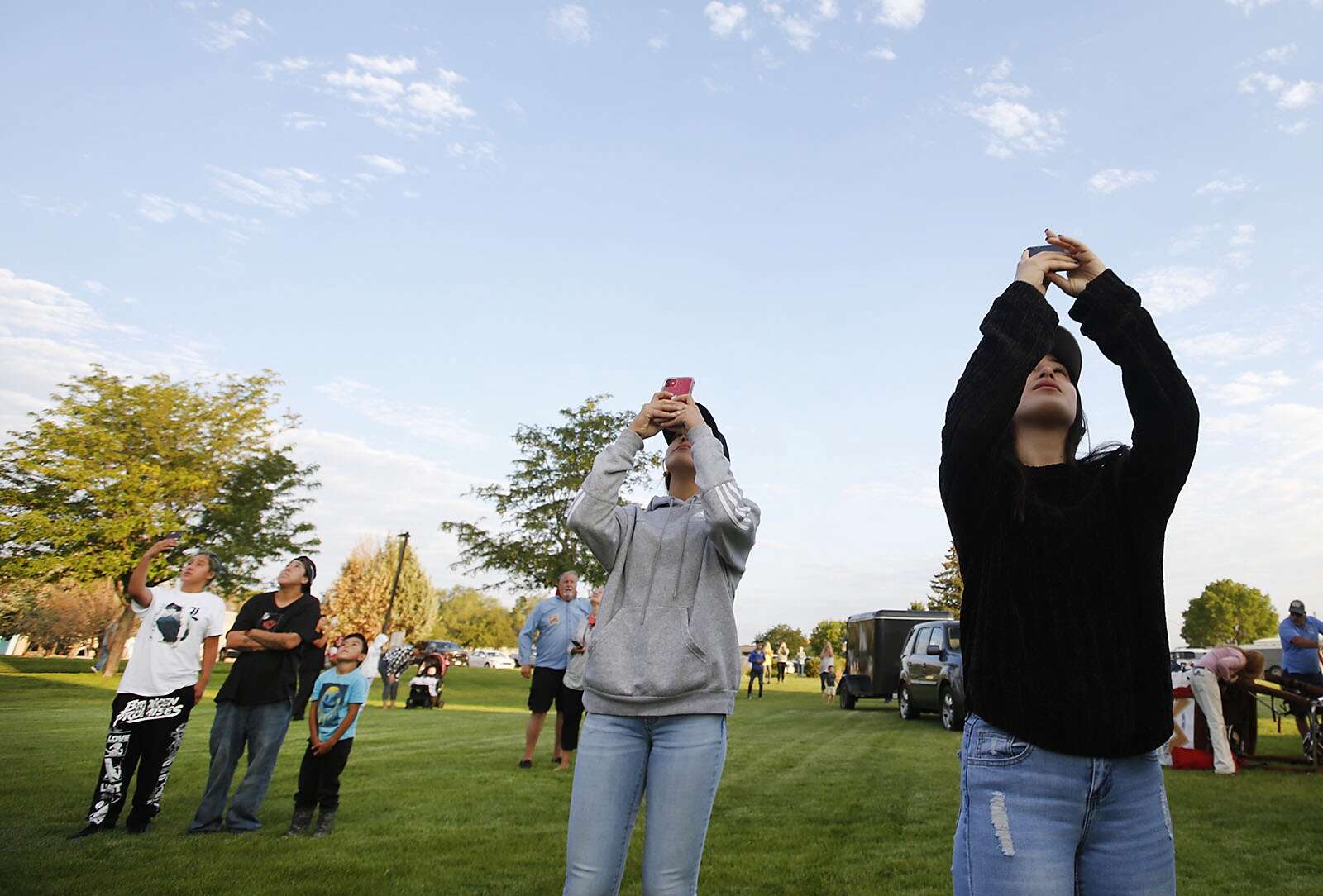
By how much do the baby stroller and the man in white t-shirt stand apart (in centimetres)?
1611

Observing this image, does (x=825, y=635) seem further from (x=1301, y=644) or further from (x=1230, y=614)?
(x=1301, y=644)

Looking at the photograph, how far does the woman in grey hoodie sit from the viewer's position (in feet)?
8.94

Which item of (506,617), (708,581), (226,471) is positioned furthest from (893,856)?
(506,617)

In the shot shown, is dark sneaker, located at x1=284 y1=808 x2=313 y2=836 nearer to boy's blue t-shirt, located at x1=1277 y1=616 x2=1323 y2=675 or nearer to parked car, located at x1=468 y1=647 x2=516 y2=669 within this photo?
boy's blue t-shirt, located at x1=1277 y1=616 x2=1323 y2=675

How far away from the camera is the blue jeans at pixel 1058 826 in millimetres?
1744

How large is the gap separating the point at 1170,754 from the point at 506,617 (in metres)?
85.5

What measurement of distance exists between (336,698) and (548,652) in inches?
151

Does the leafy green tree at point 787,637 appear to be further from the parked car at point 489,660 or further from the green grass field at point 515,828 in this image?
the green grass field at point 515,828

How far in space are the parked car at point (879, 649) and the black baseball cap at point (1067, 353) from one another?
746 inches

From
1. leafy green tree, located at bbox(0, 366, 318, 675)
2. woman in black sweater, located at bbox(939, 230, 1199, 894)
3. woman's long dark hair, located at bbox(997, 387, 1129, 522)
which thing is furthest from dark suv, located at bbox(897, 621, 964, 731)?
leafy green tree, located at bbox(0, 366, 318, 675)

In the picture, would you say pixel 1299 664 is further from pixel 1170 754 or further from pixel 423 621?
pixel 423 621

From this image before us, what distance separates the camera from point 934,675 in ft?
53.7

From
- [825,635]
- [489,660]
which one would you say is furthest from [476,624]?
[825,635]

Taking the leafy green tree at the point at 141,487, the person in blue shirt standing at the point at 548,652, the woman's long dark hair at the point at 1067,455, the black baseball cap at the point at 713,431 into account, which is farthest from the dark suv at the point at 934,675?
the leafy green tree at the point at 141,487
